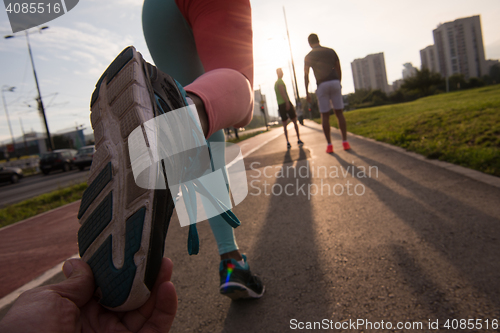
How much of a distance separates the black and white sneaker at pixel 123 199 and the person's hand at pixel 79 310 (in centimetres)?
4

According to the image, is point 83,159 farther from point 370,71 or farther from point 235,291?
point 370,71

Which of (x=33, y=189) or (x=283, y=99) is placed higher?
(x=283, y=99)

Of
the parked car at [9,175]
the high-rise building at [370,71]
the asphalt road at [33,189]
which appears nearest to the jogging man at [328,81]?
the asphalt road at [33,189]

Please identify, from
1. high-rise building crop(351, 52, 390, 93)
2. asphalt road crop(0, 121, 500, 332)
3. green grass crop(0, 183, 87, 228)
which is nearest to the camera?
asphalt road crop(0, 121, 500, 332)

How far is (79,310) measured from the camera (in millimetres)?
621

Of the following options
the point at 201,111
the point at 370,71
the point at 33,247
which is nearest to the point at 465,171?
the point at 201,111

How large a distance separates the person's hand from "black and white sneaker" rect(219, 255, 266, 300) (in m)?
0.57

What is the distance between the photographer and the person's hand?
511 mm

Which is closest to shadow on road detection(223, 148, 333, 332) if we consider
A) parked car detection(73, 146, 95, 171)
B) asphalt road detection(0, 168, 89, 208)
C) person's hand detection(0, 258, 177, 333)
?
person's hand detection(0, 258, 177, 333)

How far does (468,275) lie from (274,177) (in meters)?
2.82

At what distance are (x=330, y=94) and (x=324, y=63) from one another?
56cm

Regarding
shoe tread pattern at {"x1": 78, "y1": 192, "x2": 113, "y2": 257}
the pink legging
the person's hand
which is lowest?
the person's hand

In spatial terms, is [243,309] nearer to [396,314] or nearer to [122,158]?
[396,314]

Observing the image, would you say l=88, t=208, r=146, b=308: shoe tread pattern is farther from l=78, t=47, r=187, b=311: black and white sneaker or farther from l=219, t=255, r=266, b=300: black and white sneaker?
l=219, t=255, r=266, b=300: black and white sneaker
